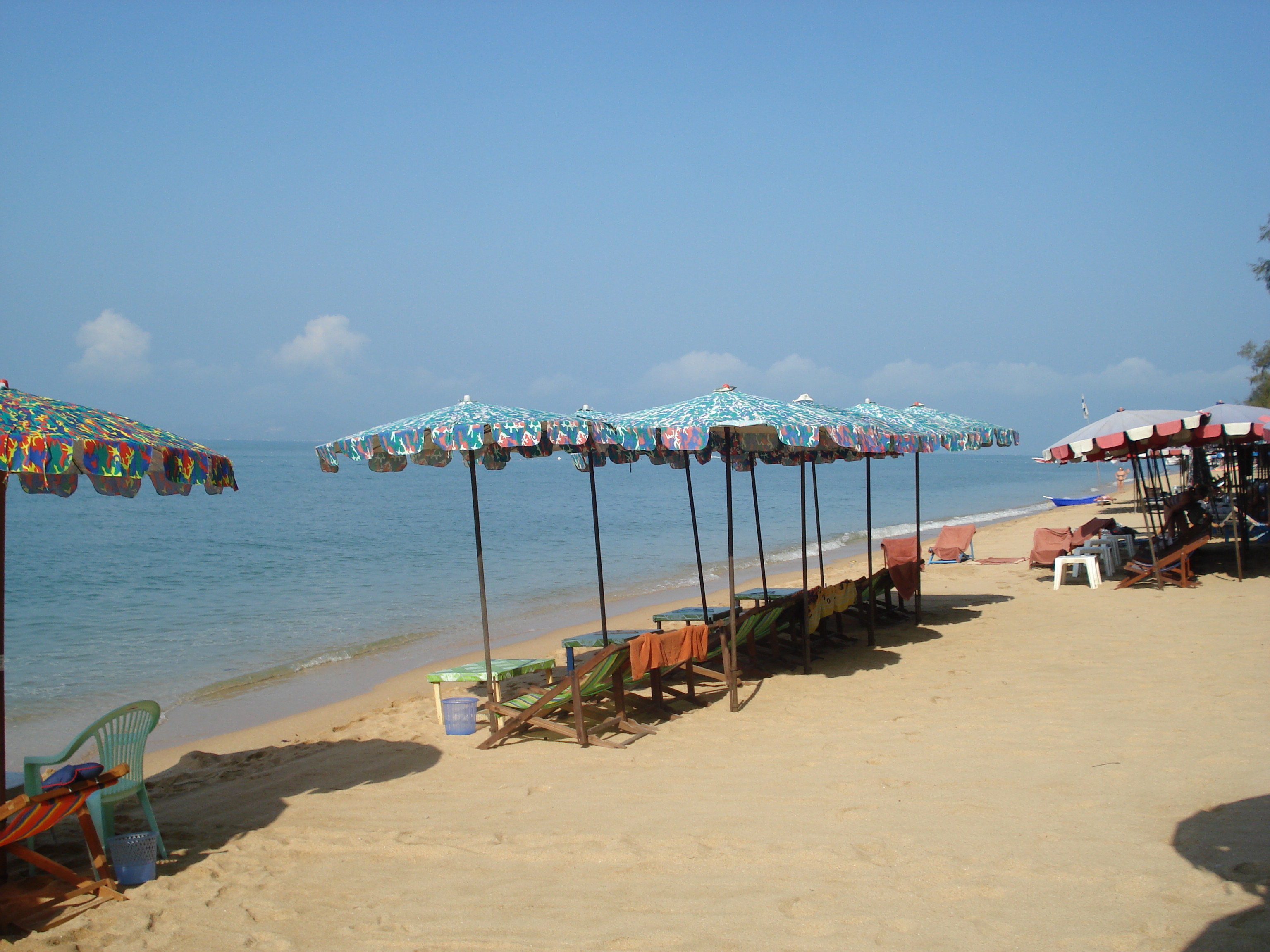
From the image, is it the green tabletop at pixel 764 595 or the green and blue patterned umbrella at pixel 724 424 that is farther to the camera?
the green tabletop at pixel 764 595

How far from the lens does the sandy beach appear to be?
318 cm

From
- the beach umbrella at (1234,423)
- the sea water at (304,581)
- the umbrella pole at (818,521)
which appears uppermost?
the beach umbrella at (1234,423)

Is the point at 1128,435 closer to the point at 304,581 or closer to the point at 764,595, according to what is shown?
the point at 764,595

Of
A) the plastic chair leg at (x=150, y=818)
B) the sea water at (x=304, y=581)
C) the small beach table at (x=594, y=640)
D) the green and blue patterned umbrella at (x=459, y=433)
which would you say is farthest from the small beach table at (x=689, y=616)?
the plastic chair leg at (x=150, y=818)

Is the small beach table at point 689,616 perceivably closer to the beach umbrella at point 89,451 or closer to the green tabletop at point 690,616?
the green tabletop at point 690,616

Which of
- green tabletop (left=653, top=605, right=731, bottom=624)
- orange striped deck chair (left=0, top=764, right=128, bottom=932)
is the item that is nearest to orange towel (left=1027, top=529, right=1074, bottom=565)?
green tabletop (left=653, top=605, right=731, bottom=624)

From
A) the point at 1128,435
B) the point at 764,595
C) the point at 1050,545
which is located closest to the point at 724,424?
the point at 764,595

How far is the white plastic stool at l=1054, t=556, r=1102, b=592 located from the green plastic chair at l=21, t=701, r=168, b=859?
10449 mm

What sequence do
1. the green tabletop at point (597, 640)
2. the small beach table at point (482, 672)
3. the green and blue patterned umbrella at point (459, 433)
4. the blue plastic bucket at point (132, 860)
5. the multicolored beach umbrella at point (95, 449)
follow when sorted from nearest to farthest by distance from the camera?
1. the multicolored beach umbrella at point (95, 449)
2. the blue plastic bucket at point (132, 860)
3. the green and blue patterned umbrella at point (459, 433)
4. the small beach table at point (482, 672)
5. the green tabletop at point (597, 640)

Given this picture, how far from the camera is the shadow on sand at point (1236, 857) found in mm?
2777

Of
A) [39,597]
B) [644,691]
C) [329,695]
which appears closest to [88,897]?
[644,691]

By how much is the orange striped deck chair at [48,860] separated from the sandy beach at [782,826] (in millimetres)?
133

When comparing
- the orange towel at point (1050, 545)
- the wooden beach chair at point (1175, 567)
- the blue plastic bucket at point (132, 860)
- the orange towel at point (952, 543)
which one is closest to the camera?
the blue plastic bucket at point (132, 860)

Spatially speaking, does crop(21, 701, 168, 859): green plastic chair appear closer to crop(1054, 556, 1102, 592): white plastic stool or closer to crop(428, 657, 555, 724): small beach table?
crop(428, 657, 555, 724): small beach table
